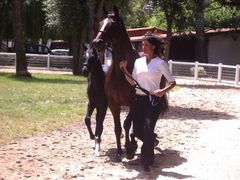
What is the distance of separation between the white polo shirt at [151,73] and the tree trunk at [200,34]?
953 inches

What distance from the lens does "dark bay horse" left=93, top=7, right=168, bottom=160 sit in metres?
8.34

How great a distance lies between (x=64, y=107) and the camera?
53.1 ft

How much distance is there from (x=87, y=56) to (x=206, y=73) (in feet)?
77.5

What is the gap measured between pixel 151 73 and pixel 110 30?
0.96 metres

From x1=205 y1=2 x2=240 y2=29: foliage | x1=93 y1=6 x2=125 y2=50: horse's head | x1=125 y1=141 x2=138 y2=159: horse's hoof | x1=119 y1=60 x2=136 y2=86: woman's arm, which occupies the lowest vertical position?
x1=125 y1=141 x2=138 y2=159: horse's hoof

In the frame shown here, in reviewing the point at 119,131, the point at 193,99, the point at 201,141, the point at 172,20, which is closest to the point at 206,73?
the point at 172,20

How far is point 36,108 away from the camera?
51.3 ft

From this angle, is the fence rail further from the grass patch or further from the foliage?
the grass patch

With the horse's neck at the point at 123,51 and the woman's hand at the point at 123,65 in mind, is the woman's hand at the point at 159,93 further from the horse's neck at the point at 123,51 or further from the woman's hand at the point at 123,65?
the horse's neck at the point at 123,51

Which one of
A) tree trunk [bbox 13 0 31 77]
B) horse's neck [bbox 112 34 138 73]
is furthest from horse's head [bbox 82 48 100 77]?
tree trunk [bbox 13 0 31 77]

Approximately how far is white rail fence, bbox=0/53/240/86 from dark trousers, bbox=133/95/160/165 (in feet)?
70.9

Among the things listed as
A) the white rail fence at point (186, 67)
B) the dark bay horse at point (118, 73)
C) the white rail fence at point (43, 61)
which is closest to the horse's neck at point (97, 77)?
the dark bay horse at point (118, 73)

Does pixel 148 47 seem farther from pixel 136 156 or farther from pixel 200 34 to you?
pixel 200 34

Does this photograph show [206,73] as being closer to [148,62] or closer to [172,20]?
[172,20]
